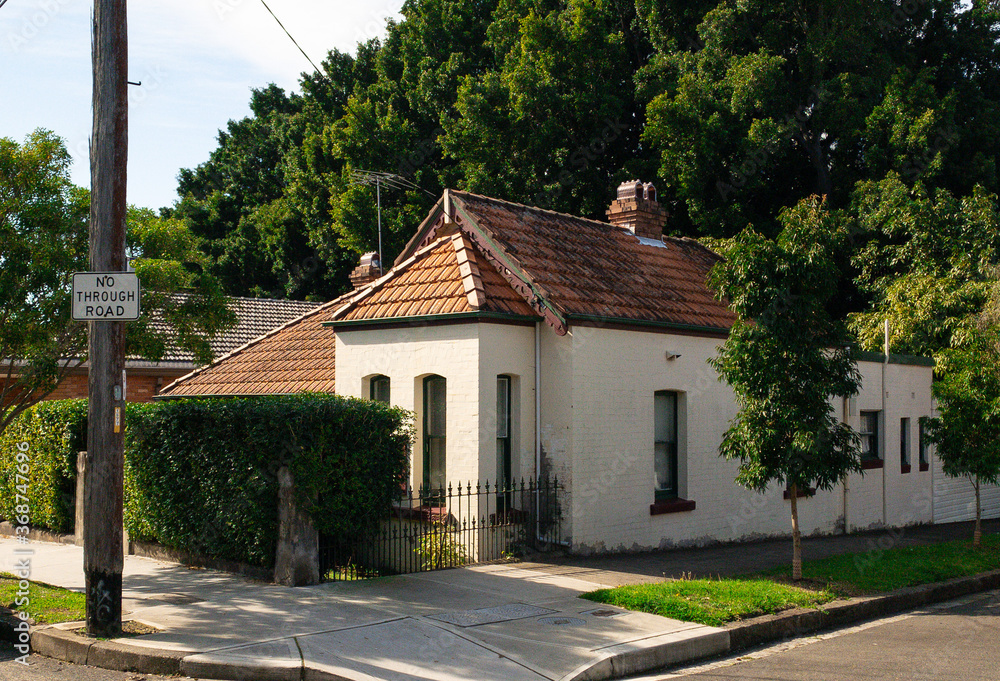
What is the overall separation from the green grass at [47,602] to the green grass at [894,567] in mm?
7995

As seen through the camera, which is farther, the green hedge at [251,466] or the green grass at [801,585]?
the green hedge at [251,466]

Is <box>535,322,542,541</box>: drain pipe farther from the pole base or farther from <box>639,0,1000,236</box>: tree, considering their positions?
<box>639,0,1000,236</box>: tree

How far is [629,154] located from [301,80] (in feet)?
60.8

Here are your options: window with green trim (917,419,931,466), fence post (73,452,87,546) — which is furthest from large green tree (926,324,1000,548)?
fence post (73,452,87,546)

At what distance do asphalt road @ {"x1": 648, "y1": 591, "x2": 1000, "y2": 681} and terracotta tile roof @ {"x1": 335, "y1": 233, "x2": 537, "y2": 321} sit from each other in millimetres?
5648

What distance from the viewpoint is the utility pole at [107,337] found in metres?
8.14

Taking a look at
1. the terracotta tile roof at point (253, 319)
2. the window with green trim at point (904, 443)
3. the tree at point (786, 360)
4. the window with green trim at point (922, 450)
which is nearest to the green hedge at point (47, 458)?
the terracotta tile roof at point (253, 319)

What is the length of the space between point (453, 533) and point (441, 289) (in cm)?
345

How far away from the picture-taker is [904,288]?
68.8ft

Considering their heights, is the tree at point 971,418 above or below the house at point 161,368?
below

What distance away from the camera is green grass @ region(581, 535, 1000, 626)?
30.5ft

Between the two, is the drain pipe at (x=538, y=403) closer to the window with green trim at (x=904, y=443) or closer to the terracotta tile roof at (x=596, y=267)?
the terracotta tile roof at (x=596, y=267)

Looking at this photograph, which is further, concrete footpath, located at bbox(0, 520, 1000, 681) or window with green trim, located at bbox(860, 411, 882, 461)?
window with green trim, located at bbox(860, 411, 882, 461)

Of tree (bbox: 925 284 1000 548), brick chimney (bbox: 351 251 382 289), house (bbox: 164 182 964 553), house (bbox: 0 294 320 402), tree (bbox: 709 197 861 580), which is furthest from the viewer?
brick chimney (bbox: 351 251 382 289)
